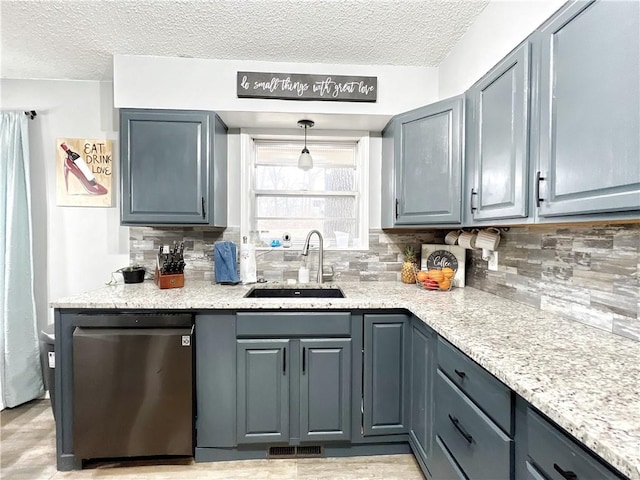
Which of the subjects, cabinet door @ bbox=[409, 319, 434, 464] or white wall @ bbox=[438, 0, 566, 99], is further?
cabinet door @ bbox=[409, 319, 434, 464]

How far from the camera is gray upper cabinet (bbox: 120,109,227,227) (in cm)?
198

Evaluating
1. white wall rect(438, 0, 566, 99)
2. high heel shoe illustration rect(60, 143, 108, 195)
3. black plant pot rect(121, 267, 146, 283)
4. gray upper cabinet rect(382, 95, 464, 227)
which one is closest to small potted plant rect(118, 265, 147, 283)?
black plant pot rect(121, 267, 146, 283)

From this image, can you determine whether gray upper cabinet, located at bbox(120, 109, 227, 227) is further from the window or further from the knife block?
the window

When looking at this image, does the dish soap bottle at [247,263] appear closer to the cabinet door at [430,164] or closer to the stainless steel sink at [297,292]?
the stainless steel sink at [297,292]

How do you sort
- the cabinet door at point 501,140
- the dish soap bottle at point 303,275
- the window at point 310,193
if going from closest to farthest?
the cabinet door at point 501,140, the dish soap bottle at point 303,275, the window at point 310,193

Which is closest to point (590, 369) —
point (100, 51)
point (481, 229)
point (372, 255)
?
point (481, 229)

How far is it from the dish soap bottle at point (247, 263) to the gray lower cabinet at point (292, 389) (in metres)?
0.60

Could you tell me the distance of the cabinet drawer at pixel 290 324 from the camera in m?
1.71

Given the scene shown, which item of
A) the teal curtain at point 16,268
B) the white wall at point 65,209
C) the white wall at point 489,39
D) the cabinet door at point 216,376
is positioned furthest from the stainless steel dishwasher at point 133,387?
the white wall at point 489,39

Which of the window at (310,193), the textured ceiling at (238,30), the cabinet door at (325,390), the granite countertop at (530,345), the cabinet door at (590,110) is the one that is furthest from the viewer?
the window at (310,193)

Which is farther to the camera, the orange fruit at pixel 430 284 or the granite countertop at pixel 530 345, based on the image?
the orange fruit at pixel 430 284

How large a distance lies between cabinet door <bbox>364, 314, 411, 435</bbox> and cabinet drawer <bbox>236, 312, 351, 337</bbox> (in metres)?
0.18

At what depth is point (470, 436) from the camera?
111cm

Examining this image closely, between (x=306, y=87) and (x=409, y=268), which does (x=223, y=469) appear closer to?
(x=409, y=268)
